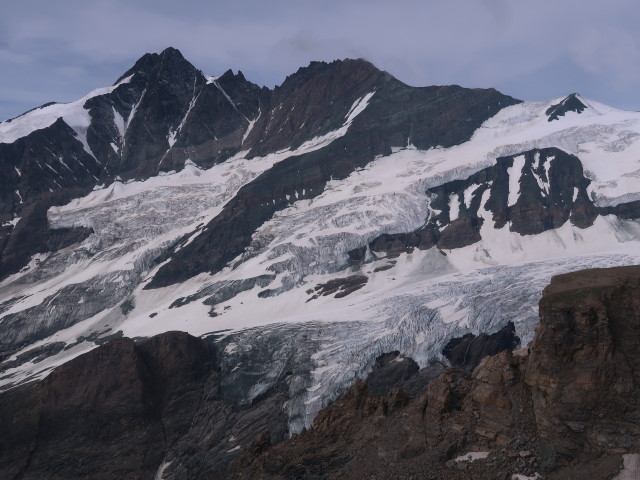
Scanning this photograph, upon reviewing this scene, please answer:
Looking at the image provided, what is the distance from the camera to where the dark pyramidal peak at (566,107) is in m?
175

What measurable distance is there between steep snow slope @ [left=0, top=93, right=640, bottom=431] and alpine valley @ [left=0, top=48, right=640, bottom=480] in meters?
0.51

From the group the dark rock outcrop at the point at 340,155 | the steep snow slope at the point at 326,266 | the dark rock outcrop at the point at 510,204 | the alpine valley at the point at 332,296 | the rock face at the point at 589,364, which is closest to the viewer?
the rock face at the point at 589,364

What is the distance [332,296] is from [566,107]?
9190 cm

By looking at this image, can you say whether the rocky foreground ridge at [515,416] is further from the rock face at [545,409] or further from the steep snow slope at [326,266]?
the steep snow slope at [326,266]

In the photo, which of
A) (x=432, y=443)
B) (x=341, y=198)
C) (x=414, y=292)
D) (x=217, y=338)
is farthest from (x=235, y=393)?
(x=341, y=198)

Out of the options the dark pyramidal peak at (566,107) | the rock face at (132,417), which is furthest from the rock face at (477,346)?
the dark pyramidal peak at (566,107)

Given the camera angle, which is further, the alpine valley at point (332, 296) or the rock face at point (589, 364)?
the alpine valley at point (332, 296)

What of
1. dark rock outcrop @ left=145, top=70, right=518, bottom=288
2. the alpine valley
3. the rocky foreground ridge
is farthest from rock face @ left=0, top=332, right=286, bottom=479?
dark rock outcrop @ left=145, top=70, right=518, bottom=288

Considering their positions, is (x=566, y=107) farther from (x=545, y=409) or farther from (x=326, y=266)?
(x=545, y=409)

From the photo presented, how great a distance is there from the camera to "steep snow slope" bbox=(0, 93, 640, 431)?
90750 mm

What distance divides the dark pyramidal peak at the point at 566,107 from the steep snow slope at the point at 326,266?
2.23 m

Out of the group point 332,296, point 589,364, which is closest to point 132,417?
point 332,296

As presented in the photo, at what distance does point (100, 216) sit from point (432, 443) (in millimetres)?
146520

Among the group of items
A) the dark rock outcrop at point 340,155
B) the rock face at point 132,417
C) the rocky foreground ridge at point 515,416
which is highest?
the dark rock outcrop at point 340,155
